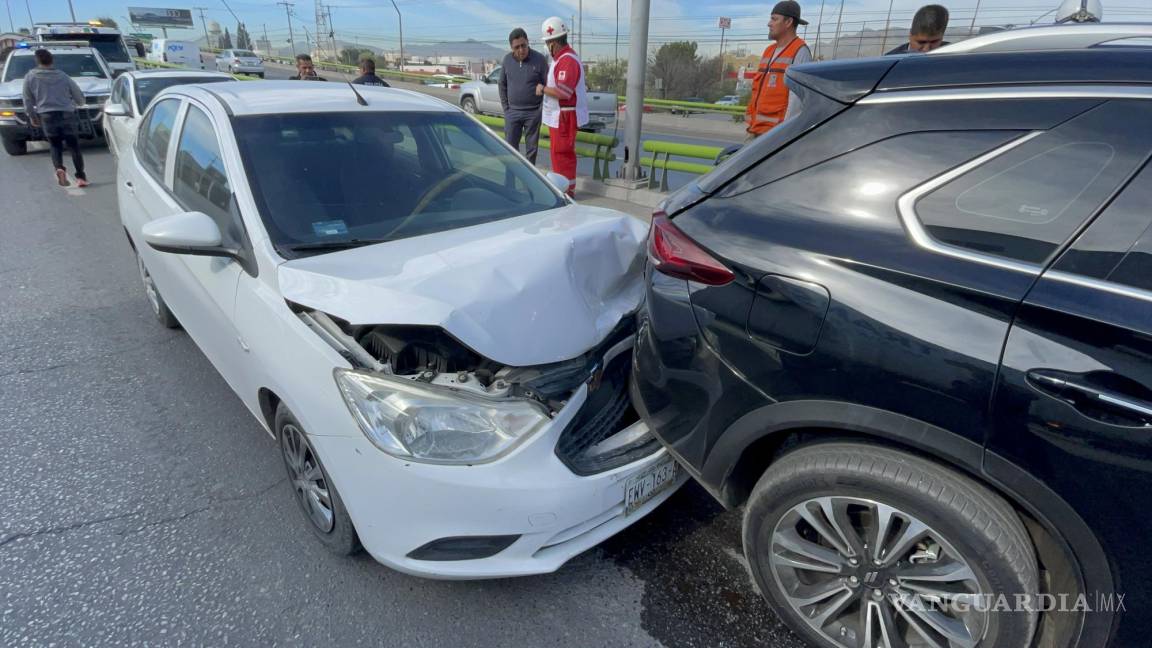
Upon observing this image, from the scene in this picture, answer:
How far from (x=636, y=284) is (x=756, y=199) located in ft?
2.92

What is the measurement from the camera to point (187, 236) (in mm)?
2445

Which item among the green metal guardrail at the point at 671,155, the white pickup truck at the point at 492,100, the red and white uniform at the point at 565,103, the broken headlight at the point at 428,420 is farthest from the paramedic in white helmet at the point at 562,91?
the white pickup truck at the point at 492,100

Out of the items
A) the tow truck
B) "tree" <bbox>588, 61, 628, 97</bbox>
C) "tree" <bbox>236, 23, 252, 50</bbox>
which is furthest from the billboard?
the tow truck

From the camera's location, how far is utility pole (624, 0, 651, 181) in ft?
24.2

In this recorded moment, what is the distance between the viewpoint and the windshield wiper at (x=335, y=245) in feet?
8.12

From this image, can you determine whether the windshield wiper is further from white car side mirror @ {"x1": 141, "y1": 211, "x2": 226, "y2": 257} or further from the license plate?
the license plate

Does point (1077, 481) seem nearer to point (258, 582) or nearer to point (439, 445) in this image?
point (439, 445)

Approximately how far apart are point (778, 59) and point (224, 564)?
5.51 m

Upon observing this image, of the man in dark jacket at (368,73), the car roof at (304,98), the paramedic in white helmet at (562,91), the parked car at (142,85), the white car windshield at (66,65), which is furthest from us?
the white car windshield at (66,65)

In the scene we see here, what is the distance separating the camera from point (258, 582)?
7.33 feet

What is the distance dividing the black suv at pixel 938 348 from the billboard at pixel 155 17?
289ft

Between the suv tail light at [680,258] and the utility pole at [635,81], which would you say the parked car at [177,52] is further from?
the suv tail light at [680,258]

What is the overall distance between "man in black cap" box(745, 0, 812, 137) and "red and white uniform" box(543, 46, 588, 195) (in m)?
2.44

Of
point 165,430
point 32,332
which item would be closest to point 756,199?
point 165,430
